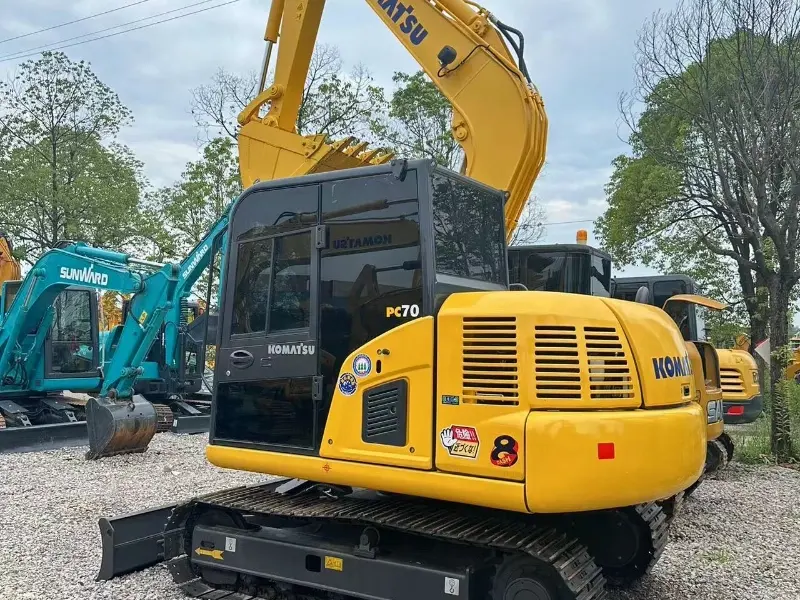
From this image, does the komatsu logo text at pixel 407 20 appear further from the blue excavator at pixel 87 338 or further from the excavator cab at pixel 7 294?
the excavator cab at pixel 7 294

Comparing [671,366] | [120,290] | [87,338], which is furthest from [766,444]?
[87,338]

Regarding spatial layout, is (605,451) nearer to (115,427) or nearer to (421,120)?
(115,427)

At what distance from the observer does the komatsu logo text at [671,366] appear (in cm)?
380

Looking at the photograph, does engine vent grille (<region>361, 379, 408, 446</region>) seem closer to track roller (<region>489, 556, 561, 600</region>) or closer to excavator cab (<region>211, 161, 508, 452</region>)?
excavator cab (<region>211, 161, 508, 452</region>)

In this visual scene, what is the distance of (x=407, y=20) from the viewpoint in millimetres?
6996

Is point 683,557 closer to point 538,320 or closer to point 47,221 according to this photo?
point 538,320

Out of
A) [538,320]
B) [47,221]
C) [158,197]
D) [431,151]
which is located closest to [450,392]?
[538,320]

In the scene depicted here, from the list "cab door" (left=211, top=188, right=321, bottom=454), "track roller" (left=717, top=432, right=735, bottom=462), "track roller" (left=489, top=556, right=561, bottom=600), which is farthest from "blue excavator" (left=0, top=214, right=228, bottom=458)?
"track roller" (left=717, top=432, right=735, bottom=462)

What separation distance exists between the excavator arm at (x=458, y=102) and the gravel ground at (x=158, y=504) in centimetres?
325

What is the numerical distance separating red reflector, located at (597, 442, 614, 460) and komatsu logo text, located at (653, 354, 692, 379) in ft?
1.83

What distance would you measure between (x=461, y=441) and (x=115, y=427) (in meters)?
6.82

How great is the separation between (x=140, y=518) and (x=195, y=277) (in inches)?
234

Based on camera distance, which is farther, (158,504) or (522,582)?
(158,504)

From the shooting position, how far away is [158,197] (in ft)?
91.8
